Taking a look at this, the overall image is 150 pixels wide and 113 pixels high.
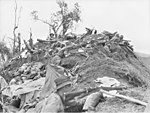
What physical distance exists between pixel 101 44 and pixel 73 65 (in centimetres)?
151

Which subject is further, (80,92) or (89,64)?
(89,64)

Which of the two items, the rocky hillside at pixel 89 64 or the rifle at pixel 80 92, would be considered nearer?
the rifle at pixel 80 92

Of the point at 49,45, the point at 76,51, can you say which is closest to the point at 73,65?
the point at 76,51

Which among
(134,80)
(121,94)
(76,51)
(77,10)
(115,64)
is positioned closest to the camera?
(121,94)

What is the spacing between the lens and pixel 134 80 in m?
6.32

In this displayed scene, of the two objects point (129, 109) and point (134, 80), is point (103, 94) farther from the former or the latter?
point (134, 80)

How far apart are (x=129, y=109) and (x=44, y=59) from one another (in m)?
4.63

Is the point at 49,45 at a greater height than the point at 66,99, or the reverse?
the point at 49,45

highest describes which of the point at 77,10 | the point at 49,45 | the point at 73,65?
the point at 77,10

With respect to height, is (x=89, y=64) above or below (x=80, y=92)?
above

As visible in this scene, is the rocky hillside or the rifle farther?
the rocky hillside

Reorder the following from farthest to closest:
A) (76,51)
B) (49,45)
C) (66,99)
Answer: (49,45), (76,51), (66,99)

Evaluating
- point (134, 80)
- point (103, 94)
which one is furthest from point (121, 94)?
point (134, 80)

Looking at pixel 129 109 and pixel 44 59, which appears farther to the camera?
pixel 44 59
